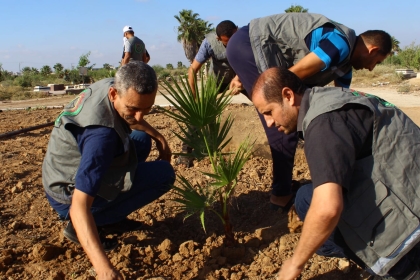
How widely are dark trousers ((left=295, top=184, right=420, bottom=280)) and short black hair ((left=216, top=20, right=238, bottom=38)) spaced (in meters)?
2.64

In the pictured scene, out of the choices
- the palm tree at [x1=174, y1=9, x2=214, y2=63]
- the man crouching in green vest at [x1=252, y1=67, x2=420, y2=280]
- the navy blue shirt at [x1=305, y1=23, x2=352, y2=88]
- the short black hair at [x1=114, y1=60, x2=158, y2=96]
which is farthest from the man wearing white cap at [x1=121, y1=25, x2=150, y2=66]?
the palm tree at [x1=174, y1=9, x2=214, y2=63]

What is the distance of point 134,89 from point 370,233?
143 centimetres

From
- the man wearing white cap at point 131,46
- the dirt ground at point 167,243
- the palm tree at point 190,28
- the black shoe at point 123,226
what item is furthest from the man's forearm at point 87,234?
the palm tree at point 190,28

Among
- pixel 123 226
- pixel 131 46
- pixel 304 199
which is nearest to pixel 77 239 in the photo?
pixel 123 226

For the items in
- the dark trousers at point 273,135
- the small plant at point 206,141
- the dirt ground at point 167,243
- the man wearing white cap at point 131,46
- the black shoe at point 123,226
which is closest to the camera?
the dirt ground at point 167,243

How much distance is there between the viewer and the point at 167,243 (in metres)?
3.07

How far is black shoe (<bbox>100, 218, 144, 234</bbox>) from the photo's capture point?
10.6ft

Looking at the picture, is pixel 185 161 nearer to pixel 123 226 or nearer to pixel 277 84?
pixel 123 226

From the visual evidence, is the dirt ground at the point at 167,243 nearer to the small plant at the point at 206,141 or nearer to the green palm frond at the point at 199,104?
the small plant at the point at 206,141

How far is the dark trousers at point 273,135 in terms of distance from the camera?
3.38 m

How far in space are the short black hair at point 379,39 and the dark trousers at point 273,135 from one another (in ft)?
2.76

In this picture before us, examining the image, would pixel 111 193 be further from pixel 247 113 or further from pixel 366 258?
pixel 247 113

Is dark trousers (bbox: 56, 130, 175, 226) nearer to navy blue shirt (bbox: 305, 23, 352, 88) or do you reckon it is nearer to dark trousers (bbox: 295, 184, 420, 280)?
dark trousers (bbox: 295, 184, 420, 280)

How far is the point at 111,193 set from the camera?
285 cm
